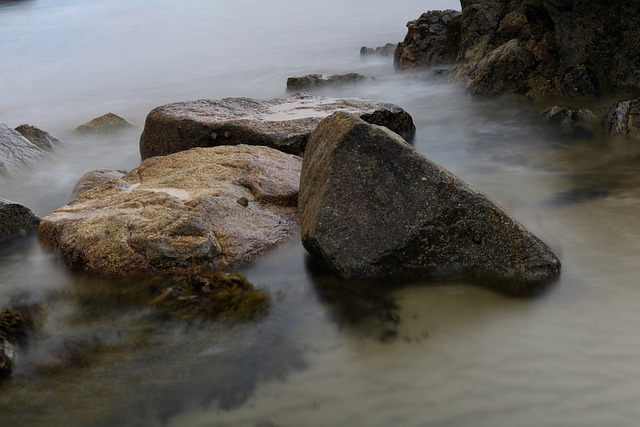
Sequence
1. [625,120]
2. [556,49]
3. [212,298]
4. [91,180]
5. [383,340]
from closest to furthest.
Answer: [383,340]
[212,298]
[91,180]
[625,120]
[556,49]

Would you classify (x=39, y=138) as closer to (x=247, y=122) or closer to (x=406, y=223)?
(x=247, y=122)

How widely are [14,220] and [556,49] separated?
7372 millimetres

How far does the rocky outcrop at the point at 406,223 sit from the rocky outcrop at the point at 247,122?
2.47 m

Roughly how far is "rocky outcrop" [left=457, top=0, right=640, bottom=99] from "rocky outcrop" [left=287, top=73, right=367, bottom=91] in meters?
2.18

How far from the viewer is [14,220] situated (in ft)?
19.7

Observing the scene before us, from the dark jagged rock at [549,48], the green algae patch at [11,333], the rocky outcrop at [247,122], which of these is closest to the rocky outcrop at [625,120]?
the dark jagged rock at [549,48]

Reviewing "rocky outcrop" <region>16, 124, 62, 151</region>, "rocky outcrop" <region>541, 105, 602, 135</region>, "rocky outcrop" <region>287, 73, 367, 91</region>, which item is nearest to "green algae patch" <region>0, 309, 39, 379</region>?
"rocky outcrop" <region>16, 124, 62, 151</region>

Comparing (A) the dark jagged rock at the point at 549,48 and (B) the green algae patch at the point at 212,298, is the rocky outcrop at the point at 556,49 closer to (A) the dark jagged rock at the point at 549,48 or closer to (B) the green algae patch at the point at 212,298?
(A) the dark jagged rock at the point at 549,48

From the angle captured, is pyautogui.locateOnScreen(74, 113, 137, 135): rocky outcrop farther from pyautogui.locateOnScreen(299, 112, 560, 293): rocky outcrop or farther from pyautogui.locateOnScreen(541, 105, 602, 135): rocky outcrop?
pyautogui.locateOnScreen(299, 112, 560, 293): rocky outcrop

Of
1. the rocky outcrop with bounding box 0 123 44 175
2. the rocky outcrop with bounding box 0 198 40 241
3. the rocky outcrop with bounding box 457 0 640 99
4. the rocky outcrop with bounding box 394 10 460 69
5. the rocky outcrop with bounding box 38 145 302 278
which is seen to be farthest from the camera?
the rocky outcrop with bounding box 394 10 460 69

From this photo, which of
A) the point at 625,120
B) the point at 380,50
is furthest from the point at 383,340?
the point at 380,50

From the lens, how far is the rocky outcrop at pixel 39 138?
9.27 meters

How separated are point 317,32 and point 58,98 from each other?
8680 millimetres

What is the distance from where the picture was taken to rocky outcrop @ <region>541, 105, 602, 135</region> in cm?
823
